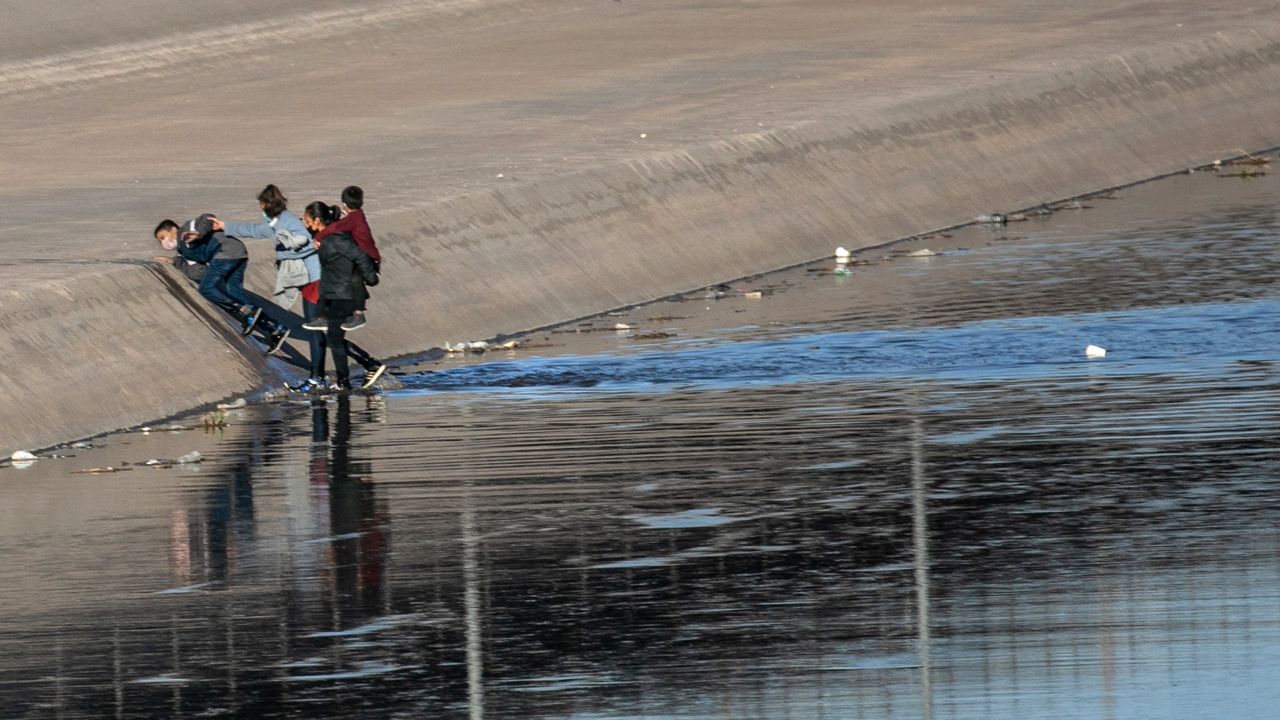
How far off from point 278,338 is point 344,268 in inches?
47.6

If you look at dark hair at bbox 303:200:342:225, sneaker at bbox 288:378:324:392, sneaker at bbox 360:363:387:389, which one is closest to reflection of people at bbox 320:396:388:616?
sneaker at bbox 360:363:387:389

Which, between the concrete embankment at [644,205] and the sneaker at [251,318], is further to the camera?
the sneaker at [251,318]

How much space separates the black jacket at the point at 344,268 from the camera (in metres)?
20.6

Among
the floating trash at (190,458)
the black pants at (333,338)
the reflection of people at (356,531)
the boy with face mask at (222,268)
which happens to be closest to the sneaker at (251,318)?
the boy with face mask at (222,268)

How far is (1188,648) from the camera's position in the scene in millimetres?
10742

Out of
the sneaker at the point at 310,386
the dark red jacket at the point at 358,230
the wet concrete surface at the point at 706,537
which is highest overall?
the dark red jacket at the point at 358,230

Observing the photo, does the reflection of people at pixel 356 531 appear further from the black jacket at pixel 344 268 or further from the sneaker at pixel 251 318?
the sneaker at pixel 251 318

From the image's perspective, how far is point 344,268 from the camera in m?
20.7

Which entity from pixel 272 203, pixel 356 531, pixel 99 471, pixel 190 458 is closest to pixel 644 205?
pixel 272 203

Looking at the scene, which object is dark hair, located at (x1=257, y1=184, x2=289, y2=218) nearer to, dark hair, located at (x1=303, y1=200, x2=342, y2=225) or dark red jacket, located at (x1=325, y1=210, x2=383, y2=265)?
dark hair, located at (x1=303, y1=200, x2=342, y2=225)

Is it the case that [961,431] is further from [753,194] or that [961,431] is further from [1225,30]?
[1225,30]

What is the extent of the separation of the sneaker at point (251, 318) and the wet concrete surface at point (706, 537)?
1.34 meters

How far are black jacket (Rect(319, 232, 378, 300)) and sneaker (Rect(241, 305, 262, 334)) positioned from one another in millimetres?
937

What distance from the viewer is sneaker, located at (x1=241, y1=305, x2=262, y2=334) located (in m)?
21.5
